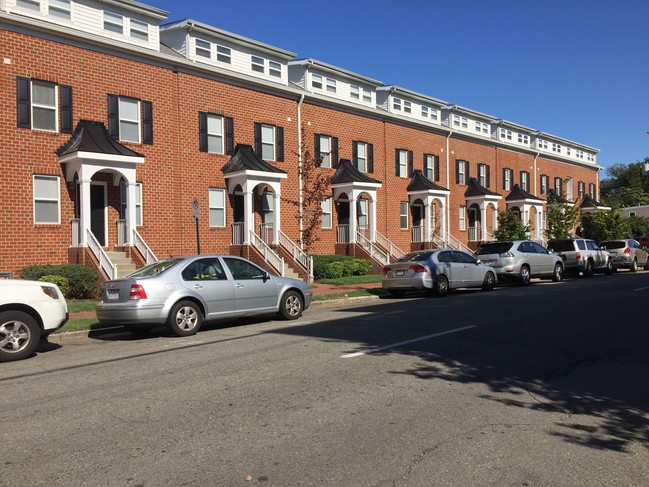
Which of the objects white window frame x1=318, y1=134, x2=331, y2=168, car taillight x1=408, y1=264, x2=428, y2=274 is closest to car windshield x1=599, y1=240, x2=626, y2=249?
white window frame x1=318, y1=134, x2=331, y2=168

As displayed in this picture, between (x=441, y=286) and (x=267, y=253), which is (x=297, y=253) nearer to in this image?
(x=267, y=253)

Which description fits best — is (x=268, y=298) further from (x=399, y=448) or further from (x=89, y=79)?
(x=89, y=79)

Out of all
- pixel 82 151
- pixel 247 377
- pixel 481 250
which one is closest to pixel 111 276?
pixel 82 151

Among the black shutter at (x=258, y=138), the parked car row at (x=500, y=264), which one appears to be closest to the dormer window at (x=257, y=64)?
the black shutter at (x=258, y=138)

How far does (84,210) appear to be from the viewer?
57.7ft

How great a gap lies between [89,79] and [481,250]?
1494cm

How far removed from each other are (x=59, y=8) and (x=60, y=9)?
A: 0.16ft

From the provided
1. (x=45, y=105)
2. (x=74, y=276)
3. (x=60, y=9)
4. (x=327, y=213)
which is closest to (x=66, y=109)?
(x=45, y=105)

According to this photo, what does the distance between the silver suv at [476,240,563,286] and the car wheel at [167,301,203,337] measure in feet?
43.5

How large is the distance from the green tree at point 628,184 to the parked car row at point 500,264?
6100 cm

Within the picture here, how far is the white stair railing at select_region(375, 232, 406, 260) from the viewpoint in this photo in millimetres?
28734

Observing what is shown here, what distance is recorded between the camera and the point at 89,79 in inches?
750

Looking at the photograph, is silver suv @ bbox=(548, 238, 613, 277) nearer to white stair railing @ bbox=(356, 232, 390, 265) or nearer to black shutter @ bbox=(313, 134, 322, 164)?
white stair railing @ bbox=(356, 232, 390, 265)

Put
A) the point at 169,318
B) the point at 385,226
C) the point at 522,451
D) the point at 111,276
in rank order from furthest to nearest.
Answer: the point at 385,226 → the point at 111,276 → the point at 169,318 → the point at 522,451
